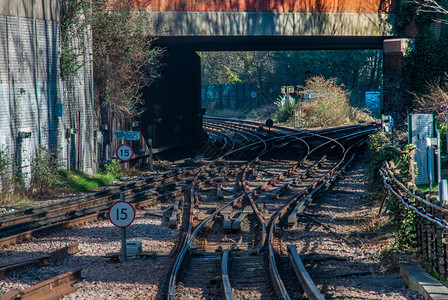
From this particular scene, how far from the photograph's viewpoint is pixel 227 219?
1355cm

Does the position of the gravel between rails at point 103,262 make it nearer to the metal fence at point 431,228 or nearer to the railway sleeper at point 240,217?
the railway sleeper at point 240,217

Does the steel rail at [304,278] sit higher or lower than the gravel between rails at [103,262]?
higher

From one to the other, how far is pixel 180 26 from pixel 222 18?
70.9 inches

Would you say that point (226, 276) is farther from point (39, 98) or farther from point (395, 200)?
point (39, 98)

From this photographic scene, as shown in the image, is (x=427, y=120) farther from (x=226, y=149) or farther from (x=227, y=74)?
(x=227, y=74)

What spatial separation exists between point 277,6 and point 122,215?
16573mm

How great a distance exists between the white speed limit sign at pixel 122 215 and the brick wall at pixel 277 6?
50.4ft

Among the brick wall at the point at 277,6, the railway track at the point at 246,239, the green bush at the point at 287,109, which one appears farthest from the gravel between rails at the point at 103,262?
the green bush at the point at 287,109

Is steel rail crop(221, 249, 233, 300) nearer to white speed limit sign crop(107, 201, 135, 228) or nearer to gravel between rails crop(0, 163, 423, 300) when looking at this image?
gravel between rails crop(0, 163, 423, 300)

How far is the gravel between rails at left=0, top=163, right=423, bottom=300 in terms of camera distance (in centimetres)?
852

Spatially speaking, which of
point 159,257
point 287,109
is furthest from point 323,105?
point 159,257

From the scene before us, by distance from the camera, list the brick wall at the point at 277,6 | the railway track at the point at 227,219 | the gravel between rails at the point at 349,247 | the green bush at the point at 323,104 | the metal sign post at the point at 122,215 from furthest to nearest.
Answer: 1. the green bush at the point at 323,104
2. the brick wall at the point at 277,6
3. the metal sign post at the point at 122,215
4. the railway track at the point at 227,219
5. the gravel between rails at the point at 349,247

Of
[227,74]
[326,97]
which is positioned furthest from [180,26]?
[227,74]

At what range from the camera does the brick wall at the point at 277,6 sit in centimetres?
2453
